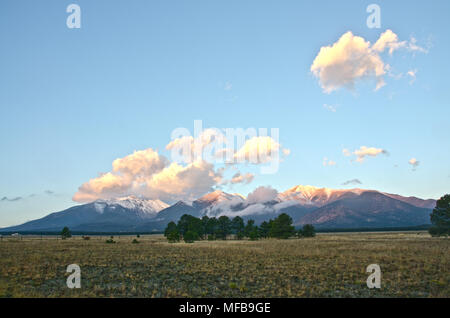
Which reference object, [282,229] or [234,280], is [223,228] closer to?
[282,229]

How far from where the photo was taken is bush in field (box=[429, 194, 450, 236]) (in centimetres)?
7819

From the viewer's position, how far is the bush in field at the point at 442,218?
257 feet

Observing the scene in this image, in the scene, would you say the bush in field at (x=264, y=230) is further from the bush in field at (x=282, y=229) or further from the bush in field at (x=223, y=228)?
the bush in field at (x=223, y=228)

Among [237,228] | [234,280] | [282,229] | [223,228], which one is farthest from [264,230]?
[234,280]

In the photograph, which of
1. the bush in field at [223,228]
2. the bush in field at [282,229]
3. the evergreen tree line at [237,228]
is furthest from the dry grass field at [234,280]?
the bush in field at [223,228]

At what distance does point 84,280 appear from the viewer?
2417 centimetres

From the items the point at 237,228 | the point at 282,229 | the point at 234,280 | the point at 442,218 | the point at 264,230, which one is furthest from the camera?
the point at 237,228

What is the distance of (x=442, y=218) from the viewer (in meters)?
79.6

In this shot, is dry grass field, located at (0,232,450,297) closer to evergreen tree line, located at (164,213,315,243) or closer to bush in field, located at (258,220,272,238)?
evergreen tree line, located at (164,213,315,243)

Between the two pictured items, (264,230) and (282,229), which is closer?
(282,229)
